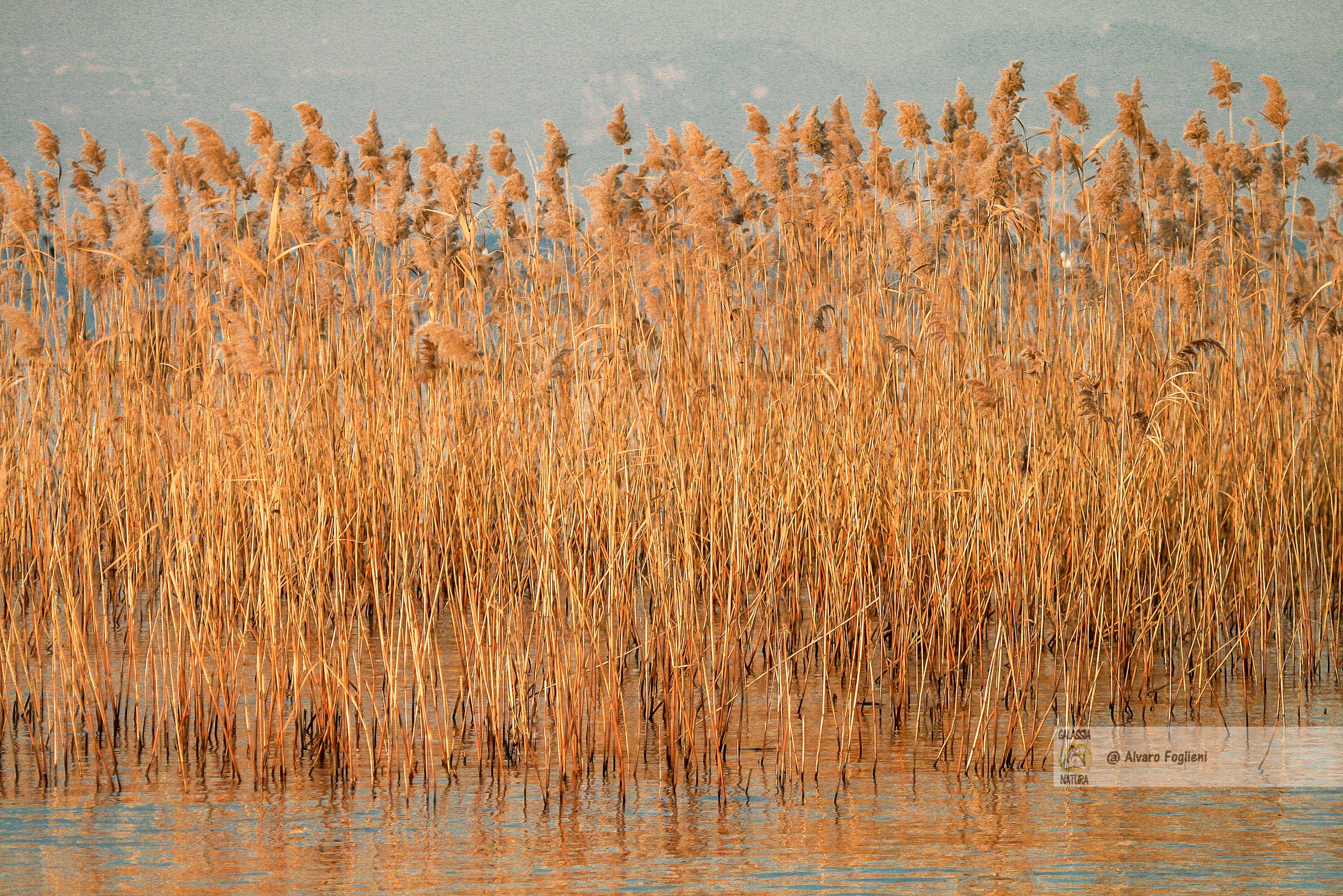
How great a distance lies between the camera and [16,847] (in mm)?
2863

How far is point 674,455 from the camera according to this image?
12.8 feet

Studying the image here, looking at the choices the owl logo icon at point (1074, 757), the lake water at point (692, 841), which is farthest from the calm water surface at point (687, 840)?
the owl logo icon at point (1074, 757)

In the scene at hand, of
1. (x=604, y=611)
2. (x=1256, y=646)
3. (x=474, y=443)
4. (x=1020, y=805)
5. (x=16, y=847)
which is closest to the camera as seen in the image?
(x=16, y=847)

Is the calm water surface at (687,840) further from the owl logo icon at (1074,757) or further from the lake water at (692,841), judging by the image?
the owl logo icon at (1074,757)

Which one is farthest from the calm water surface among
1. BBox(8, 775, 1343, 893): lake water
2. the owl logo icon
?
the owl logo icon

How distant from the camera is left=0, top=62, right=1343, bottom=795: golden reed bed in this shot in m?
3.40

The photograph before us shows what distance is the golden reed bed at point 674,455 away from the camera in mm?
3404

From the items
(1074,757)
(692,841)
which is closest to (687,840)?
(692,841)

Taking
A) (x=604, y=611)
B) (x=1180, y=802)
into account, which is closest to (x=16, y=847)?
(x=604, y=611)

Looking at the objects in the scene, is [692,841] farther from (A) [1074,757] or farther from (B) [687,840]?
(A) [1074,757]

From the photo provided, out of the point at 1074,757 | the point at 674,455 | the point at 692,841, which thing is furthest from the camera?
the point at 674,455

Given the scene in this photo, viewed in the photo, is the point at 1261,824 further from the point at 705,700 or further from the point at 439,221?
the point at 439,221

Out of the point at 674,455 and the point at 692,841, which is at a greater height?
the point at 674,455

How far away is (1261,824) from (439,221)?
125 inches
